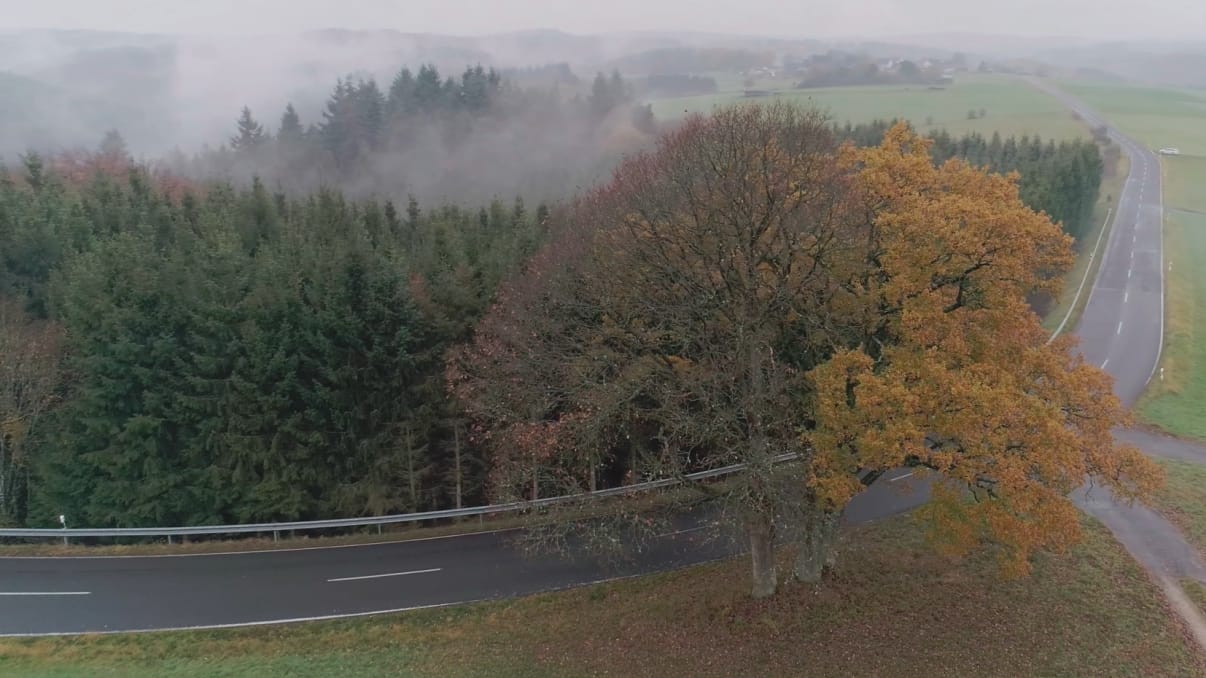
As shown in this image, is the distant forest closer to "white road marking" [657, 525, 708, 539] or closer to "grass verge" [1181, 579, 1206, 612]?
"white road marking" [657, 525, 708, 539]

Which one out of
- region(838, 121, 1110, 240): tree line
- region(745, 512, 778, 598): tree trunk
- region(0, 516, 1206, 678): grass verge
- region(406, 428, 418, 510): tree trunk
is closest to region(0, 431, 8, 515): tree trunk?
region(0, 516, 1206, 678): grass verge

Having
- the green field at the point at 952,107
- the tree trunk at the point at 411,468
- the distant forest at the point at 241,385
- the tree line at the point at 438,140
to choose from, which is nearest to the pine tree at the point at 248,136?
the tree line at the point at 438,140

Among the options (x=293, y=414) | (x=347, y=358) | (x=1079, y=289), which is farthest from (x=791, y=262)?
(x=1079, y=289)

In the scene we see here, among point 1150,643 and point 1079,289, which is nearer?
point 1150,643

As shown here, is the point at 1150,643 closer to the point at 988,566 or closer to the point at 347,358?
the point at 988,566

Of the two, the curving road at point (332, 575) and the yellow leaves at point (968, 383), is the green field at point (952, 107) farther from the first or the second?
the yellow leaves at point (968, 383)

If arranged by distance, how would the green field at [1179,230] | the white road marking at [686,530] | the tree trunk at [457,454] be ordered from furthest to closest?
the green field at [1179,230] → the tree trunk at [457,454] → the white road marking at [686,530]

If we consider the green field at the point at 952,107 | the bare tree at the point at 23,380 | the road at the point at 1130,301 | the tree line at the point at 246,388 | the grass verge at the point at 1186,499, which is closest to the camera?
the grass verge at the point at 1186,499

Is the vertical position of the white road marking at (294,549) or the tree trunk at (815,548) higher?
the tree trunk at (815,548)
